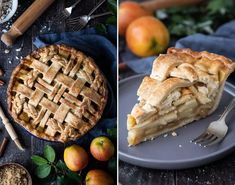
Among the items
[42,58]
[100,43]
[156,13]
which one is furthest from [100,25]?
[156,13]

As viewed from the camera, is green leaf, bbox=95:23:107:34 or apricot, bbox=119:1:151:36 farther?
apricot, bbox=119:1:151:36

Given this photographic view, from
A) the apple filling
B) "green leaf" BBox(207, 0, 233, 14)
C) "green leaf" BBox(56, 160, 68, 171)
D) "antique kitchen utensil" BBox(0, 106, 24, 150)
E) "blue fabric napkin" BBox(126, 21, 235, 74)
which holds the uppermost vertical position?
"antique kitchen utensil" BBox(0, 106, 24, 150)

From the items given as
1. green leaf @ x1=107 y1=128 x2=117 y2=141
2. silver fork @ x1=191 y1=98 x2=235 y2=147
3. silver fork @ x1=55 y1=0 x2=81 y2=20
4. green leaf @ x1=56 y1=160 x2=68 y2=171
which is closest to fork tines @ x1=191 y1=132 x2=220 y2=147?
silver fork @ x1=191 y1=98 x2=235 y2=147

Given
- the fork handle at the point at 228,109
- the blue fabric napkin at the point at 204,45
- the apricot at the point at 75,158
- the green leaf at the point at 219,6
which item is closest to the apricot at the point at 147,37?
the blue fabric napkin at the point at 204,45

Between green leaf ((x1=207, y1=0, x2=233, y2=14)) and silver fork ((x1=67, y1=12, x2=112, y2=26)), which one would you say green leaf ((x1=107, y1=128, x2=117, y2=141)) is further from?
green leaf ((x1=207, y1=0, x2=233, y2=14))

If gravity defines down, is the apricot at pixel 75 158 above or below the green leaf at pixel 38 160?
below

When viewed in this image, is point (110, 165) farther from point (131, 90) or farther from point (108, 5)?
point (108, 5)

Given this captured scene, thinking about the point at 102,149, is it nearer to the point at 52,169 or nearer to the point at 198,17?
the point at 52,169

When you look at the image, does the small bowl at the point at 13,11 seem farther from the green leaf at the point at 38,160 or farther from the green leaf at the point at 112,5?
the green leaf at the point at 38,160
